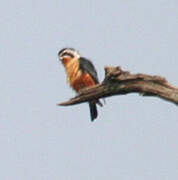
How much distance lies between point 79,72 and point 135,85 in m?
4.59

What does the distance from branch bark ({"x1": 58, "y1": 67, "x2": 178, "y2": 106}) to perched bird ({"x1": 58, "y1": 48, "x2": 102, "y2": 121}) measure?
4.05 metres

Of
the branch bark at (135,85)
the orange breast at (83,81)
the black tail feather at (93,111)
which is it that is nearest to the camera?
the branch bark at (135,85)

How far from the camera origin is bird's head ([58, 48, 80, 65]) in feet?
50.4

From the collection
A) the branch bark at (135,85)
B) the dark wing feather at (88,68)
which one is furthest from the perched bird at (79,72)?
the branch bark at (135,85)

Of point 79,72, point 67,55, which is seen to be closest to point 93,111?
point 79,72

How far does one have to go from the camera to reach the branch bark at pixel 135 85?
10.2m

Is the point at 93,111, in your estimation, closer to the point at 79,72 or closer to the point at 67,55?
the point at 79,72

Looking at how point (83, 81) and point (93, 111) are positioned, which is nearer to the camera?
point (83, 81)

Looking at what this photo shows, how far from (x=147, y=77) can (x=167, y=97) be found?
15.0 inches

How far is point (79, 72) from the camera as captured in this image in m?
14.9

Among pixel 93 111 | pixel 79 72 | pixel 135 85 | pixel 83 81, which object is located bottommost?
pixel 135 85

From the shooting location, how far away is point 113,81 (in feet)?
34.7

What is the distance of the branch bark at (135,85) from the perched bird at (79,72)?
4.05m

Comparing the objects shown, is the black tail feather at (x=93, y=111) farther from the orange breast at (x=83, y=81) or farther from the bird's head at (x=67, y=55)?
the bird's head at (x=67, y=55)
